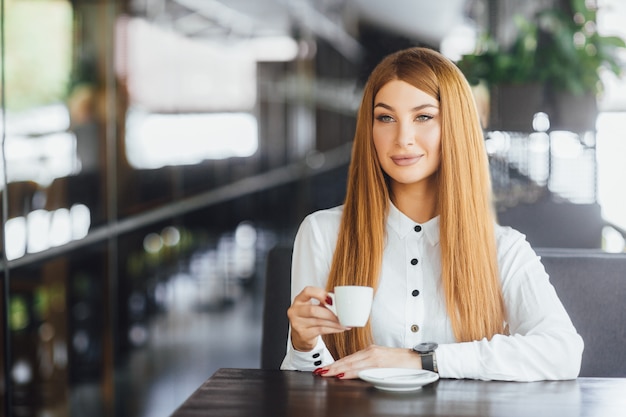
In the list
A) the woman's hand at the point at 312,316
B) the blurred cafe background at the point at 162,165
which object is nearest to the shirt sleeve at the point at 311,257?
the woman's hand at the point at 312,316

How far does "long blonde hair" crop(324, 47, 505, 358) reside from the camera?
6.31 ft

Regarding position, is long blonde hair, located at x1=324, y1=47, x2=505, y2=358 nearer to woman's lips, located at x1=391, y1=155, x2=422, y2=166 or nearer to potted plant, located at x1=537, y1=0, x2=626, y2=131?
woman's lips, located at x1=391, y1=155, x2=422, y2=166

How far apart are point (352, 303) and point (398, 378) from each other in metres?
0.19

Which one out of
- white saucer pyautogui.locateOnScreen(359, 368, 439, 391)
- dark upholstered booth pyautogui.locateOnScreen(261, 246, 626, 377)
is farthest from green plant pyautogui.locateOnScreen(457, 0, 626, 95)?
white saucer pyautogui.locateOnScreen(359, 368, 439, 391)

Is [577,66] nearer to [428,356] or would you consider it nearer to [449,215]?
[449,215]

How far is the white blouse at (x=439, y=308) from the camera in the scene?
1.74 m

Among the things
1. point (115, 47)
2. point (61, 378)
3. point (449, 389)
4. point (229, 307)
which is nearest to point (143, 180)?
point (115, 47)

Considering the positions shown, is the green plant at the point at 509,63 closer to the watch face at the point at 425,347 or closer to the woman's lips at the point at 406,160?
the woman's lips at the point at 406,160

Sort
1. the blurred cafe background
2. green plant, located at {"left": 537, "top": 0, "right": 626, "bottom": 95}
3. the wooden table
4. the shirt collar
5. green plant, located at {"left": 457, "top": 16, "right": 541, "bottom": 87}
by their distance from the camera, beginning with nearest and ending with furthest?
the wooden table, the shirt collar, the blurred cafe background, green plant, located at {"left": 537, "top": 0, "right": 626, "bottom": 95}, green plant, located at {"left": 457, "top": 16, "right": 541, "bottom": 87}

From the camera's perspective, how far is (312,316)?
5.61 ft

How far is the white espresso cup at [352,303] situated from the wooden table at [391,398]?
0.13 m

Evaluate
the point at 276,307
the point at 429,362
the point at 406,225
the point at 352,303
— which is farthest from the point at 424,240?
the point at 276,307

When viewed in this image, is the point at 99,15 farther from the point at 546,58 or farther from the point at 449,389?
the point at 449,389

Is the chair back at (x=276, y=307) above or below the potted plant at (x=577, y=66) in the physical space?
below
